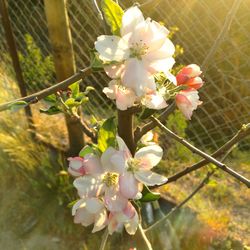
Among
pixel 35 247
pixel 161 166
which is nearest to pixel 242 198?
pixel 161 166

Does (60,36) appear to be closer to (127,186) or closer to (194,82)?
(194,82)

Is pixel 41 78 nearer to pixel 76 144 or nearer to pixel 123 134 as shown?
pixel 76 144

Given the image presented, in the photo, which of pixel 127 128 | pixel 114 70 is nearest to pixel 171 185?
pixel 127 128

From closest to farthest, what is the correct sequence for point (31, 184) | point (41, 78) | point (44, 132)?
point (31, 184)
point (44, 132)
point (41, 78)

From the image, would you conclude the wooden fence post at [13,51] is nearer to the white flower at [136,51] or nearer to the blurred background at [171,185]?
the blurred background at [171,185]

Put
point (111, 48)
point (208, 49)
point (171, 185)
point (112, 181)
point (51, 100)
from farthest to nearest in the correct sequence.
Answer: point (208, 49) → point (171, 185) → point (51, 100) → point (112, 181) → point (111, 48)

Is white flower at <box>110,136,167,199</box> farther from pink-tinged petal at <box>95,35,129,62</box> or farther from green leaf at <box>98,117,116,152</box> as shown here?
pink-tinged petal at <box>95,35,129,62</box>

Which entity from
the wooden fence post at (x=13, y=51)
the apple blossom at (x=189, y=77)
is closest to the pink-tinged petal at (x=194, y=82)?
the apple blossom at (x=189, y=77)
